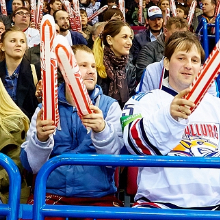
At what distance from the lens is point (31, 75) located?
3.53 metres

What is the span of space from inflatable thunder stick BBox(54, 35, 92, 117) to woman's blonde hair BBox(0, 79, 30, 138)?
0.87 meters

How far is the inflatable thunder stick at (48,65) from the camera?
1397mm

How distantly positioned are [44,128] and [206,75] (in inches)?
26.0

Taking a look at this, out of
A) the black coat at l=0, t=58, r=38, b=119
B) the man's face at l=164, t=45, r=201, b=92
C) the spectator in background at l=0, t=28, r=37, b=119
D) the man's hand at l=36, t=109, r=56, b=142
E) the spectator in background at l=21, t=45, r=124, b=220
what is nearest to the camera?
the man's hand at l=36, t=109, r=56, b=142

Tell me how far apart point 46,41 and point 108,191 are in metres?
0.96

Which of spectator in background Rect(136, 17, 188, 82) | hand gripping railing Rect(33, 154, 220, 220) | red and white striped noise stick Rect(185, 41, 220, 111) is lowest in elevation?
hand gripping railing Rect(33, 154, 220, 220)

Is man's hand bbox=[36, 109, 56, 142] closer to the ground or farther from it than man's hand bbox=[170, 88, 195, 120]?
closer to the ground

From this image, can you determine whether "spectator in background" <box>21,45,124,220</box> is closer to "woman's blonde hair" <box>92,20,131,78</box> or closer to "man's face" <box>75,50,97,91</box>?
"man's face" <box>75,50,97,91</box>

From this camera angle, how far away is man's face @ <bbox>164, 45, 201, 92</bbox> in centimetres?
215

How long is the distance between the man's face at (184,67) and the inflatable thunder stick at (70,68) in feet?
2.52

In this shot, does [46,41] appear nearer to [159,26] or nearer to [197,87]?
[197,87]

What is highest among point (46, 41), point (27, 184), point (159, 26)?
point (159, 26)

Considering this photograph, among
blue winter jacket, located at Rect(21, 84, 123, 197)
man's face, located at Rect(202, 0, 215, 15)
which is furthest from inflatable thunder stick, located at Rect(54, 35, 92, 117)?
man's face, located at Rect(202, 0, 215, 15)

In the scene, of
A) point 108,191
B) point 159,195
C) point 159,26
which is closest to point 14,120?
point 108,191
